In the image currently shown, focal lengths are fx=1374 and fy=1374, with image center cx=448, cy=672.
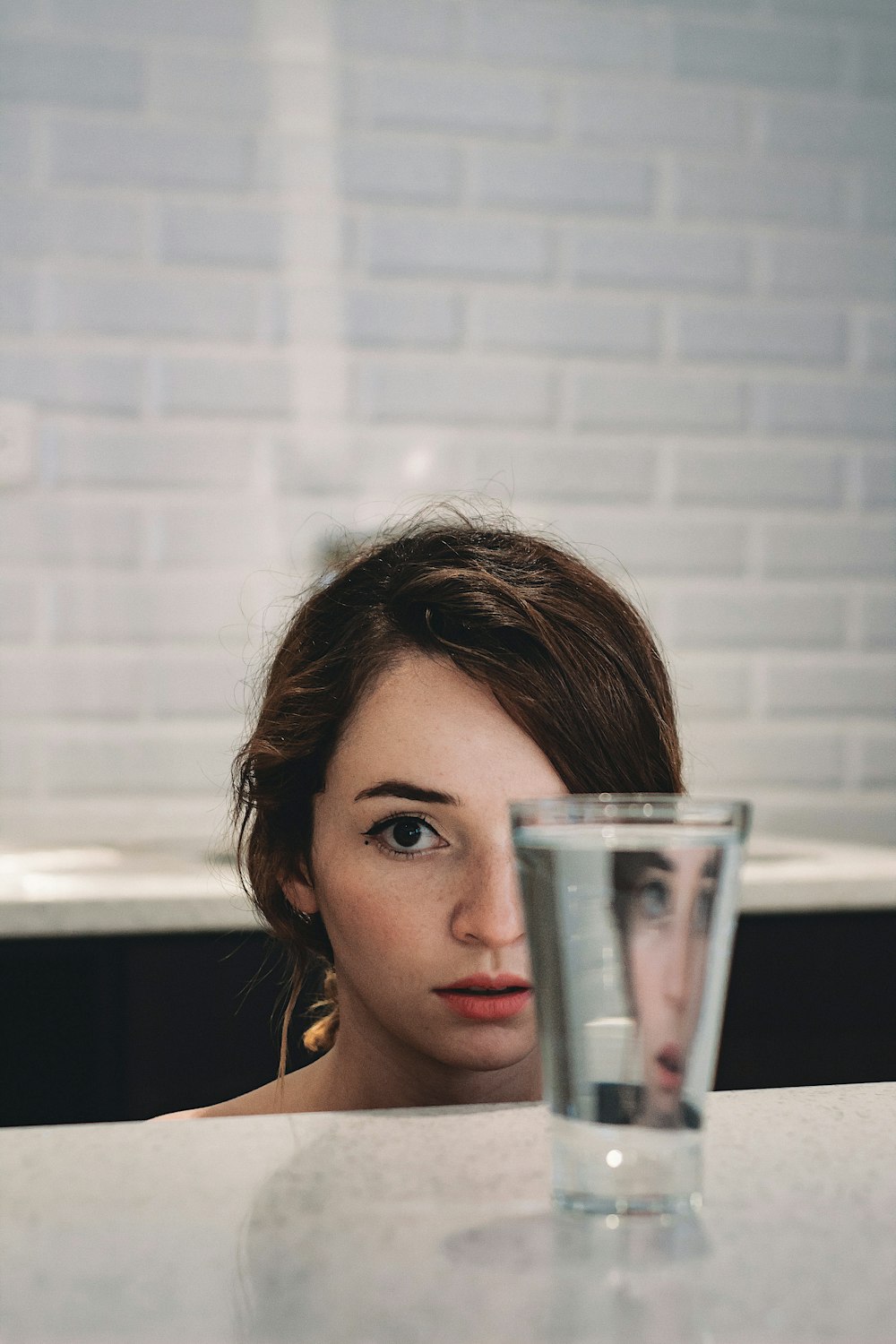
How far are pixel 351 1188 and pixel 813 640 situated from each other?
70.8 inches

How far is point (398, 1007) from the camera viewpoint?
2.50 feet

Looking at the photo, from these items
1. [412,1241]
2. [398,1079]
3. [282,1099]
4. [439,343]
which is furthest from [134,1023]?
[439,343]

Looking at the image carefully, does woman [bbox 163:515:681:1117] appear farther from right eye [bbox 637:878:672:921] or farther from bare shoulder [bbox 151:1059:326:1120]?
right eye [bbox 637:878:672:921]

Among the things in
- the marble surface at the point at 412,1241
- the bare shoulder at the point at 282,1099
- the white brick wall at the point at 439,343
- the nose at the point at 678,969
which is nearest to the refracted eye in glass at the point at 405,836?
the bare shoulder at the point at 282,1099

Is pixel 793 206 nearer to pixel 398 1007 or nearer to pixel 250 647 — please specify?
pixel 250 647

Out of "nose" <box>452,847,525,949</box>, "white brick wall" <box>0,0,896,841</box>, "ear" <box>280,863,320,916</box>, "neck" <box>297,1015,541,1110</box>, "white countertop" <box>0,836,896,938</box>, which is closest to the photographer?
"nose" <box>452,847,525,949</box>

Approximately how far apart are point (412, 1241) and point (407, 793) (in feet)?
1.51

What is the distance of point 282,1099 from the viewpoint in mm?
981

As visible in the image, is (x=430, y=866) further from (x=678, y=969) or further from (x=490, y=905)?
(x=678, y=969)

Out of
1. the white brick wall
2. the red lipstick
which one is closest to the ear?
the red lipstick

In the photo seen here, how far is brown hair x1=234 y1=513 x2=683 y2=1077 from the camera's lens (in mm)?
816

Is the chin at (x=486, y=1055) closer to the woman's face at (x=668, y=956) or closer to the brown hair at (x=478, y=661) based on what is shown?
the brown hair at (x=478, y=661)

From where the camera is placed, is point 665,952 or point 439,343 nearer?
point 665,952

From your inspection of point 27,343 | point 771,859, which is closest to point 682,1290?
point 771,859
